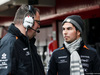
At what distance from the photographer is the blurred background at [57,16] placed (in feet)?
22.9

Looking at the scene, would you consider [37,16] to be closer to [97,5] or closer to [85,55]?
[85,55]

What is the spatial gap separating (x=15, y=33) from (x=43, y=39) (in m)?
7.94

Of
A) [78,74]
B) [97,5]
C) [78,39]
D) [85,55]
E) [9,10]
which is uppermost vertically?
[9,10]

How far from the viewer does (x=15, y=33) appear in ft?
8.72

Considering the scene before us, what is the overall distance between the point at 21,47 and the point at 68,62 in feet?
3.45

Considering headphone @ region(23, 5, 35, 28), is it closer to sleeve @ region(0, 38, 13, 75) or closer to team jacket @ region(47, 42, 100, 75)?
sleeve @ region(0, 38, 13, 75)

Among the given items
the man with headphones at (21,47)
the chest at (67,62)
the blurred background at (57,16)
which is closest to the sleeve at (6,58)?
the man with headphones at (21,47)

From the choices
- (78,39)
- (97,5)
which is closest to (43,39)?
(97,5)

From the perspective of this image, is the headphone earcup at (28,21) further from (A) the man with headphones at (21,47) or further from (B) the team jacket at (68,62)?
(B) the team jacket at (68,62)

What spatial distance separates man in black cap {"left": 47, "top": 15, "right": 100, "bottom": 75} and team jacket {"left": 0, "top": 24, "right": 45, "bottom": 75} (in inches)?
30.3

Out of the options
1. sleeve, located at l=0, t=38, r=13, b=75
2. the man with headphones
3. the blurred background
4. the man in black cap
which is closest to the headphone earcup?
the man with headphones

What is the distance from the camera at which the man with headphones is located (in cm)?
247

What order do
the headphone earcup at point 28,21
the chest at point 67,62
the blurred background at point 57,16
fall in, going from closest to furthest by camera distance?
the headphone earcup at point 28,21 < the chest at point 67,62 < the blurred background at point 57,16

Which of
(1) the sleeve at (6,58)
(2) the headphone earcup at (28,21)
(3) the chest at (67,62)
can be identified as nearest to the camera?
(1) the sleeve at (6,58)
